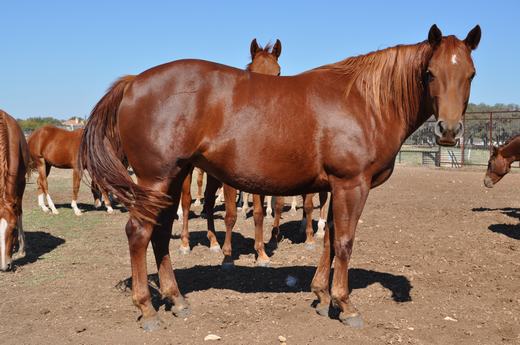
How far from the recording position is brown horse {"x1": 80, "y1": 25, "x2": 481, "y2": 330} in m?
3.78

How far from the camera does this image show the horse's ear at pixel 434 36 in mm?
3572

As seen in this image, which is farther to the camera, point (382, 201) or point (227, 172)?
point (382, 201)

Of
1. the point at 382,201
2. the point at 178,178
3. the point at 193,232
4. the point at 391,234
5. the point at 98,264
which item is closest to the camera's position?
the point at 178,178

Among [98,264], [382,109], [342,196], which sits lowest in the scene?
[98,264]

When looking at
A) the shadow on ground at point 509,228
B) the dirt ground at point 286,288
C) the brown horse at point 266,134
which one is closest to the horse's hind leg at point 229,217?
the dirt ground at point 286,288

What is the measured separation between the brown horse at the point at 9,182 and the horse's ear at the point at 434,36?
5153mm

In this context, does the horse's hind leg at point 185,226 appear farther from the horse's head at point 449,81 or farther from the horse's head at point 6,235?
the horse's head at point 449,81

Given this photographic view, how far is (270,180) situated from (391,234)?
4.12 m

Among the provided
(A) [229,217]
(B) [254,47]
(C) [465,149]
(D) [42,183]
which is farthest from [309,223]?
(C) [465,149]

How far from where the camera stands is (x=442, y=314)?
4.15 metres

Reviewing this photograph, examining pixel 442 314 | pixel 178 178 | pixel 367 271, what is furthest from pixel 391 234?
pixel 178 178

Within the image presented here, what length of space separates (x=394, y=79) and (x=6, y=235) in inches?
192

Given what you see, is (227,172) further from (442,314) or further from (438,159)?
(438,159)

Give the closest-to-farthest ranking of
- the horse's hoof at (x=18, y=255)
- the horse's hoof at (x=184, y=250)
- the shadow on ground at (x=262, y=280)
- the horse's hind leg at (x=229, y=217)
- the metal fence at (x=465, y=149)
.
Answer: the shadow on ground at (x=262, y=280)
the horse's hind leg at (x=229, y=217)
the horse's hoof at (x=18, y=255)
the horse's hoof at (x=184, y=250)
the metal fence at (x=465, y=149)
